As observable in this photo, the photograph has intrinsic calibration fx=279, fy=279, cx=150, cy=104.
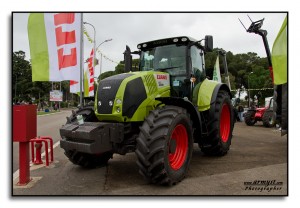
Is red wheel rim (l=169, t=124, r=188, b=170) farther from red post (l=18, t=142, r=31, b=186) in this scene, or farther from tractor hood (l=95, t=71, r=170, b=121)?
red post (l=18, t=142, r=31, b=186)

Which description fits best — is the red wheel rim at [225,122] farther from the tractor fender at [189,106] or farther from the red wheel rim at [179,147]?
the red wheel rim at [179,147]

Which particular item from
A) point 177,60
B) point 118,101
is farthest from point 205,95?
point 118,101

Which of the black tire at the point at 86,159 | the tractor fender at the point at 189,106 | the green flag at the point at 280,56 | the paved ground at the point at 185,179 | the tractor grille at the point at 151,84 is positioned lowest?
the paved ground at the point at 185,179

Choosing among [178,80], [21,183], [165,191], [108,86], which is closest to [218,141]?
[178,80]

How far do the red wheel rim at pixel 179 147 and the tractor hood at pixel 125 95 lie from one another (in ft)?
2.24

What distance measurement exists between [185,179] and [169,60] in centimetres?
253

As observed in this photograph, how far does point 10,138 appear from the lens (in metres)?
4.46

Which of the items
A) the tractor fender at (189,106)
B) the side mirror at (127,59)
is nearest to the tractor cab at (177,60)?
the side mirror at (127,59)

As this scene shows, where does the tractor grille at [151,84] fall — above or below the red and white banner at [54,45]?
below

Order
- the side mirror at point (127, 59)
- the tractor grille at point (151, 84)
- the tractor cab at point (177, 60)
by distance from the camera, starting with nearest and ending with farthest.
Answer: the tractor grille at point (151, 84) → the tractor cab at point (177, 60) → the side mirror at point (127, 59)

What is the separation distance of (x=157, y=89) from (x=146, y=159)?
168cm

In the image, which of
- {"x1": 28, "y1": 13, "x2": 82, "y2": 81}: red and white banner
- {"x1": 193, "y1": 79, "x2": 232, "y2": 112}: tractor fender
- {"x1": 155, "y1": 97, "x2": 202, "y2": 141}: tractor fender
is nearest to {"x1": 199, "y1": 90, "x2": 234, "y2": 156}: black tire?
{"x1": 193, "y1": 79, "x2": 232, "y2": 112}: tractor fender

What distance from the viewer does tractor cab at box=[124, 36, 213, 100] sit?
588 centimetres

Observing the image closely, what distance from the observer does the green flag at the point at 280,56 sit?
14.5 feet
